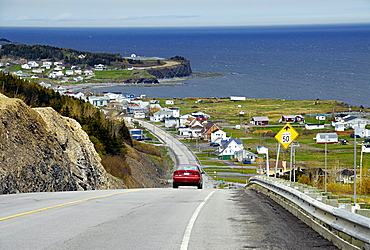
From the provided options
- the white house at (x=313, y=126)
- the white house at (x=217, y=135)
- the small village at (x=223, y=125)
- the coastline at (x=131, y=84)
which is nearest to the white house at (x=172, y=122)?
the small village at (x=223, y=125)

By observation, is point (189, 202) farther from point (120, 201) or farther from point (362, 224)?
point (362, 224)

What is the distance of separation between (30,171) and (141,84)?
540 feet

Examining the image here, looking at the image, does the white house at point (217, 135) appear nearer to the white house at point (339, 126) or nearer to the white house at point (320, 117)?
the white house at point (339, 126)

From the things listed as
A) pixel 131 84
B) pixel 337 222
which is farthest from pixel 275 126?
pixel 337 222

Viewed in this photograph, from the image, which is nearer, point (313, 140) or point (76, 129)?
point (76, 129)

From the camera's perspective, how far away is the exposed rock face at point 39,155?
837 inches

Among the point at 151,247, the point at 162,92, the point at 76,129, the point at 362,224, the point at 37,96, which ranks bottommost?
the point at 151,247

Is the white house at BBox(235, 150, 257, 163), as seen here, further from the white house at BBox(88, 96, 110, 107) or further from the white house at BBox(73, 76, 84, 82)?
the white house at BBox(73, 76, 84, 82)

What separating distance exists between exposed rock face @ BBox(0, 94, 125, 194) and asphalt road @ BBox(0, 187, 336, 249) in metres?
6.97

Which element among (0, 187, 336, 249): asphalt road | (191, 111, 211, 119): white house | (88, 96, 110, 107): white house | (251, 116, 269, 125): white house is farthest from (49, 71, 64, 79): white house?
(0, 187, 336, 249): asphalt road

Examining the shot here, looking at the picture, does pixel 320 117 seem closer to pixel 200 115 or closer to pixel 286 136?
pixel 200 115

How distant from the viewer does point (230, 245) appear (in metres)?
8.45

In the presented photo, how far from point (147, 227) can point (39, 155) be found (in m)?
15.3

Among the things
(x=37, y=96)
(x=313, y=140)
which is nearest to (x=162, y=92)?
(x=313, y=140)
